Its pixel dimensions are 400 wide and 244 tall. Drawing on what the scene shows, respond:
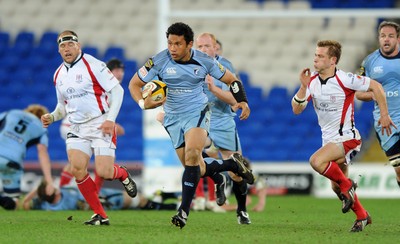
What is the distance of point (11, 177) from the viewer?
1178cm

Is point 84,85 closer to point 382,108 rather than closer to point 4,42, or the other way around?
point 382,108

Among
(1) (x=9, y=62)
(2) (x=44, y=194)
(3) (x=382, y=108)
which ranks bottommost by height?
(2) (x=44, y=194)

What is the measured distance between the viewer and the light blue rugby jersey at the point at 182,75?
28.1ft

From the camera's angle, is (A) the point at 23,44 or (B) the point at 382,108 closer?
(B) the point at 382,108

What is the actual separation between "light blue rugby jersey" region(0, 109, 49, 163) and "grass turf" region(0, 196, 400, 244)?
0.85 meters

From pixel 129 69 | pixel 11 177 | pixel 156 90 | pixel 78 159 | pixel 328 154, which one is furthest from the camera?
pixel 129 69

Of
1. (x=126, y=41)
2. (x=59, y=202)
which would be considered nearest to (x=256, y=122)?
(x=126, y=41)

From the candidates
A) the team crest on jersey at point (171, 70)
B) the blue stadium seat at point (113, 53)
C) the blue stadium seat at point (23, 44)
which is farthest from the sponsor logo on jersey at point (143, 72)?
the blue stadium seat at point (23, 44)

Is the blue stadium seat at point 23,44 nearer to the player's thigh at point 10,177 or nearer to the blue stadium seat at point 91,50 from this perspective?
the blue stadium seat at point 91,50

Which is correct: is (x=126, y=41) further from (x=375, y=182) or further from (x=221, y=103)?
(x=221, y=103)

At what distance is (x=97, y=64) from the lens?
9.04 m

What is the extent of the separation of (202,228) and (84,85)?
1.87 meters

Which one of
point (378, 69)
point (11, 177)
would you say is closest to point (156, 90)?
point (378, 69)

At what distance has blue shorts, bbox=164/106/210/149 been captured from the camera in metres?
8.54
